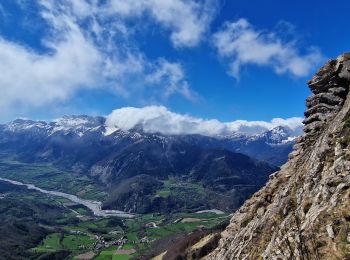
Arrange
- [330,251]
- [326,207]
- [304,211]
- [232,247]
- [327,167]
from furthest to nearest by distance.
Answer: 1. [232,247]
2. [327,167]
3. [304,211]
4. [326,207]
5. [330,251]

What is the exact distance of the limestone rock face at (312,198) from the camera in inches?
1547

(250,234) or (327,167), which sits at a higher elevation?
(327,167)

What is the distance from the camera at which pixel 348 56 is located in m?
64.9

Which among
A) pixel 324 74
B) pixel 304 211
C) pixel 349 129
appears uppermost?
pixel 324 74

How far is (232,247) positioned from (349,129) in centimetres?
2396

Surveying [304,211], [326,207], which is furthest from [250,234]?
[326,207]

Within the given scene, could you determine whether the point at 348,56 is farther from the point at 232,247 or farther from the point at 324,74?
the point at 232,247

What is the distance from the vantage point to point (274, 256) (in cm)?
4375

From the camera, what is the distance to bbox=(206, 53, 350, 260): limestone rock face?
39.3m

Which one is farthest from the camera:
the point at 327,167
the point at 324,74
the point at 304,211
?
the point at 324,74

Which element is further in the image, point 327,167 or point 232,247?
point 232,247

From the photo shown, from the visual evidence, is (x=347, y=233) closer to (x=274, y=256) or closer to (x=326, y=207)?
(x=326, y=207)

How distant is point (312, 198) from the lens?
4828 centimetres

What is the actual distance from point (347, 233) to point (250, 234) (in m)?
22.0
